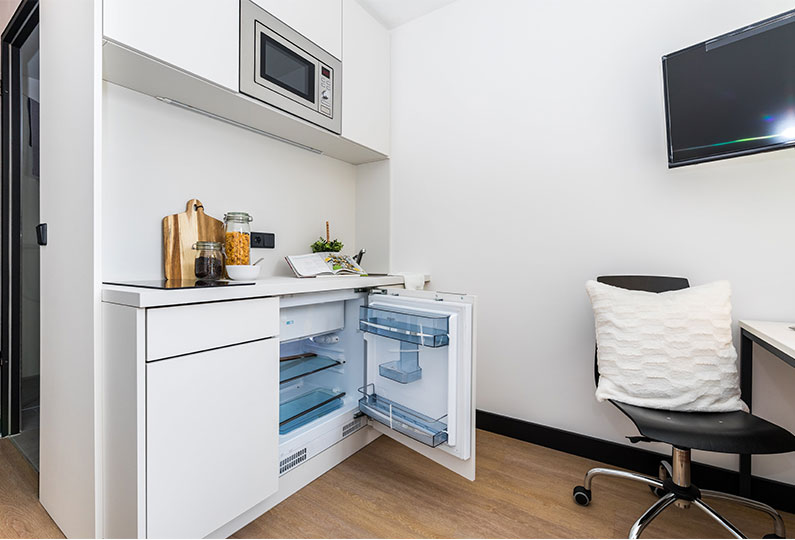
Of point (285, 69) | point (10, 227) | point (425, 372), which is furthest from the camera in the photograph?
point (10, 227)

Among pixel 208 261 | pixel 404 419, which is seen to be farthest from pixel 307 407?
pixel 208 261

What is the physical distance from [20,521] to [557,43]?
3.15m

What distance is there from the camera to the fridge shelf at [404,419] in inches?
60.4

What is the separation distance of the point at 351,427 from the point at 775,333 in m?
1.75

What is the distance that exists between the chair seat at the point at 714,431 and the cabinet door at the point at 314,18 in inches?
87.3

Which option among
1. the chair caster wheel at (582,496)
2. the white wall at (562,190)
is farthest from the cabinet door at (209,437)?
the white wall at (562,190)

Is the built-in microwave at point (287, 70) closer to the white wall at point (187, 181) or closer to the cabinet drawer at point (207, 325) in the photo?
the white wall at point (187, 181)

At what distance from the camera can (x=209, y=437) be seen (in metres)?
1.22

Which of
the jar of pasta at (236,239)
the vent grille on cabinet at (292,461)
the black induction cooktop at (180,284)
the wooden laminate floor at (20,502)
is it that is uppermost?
the jar of pasta at (236,239)

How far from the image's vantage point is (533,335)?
206 cm

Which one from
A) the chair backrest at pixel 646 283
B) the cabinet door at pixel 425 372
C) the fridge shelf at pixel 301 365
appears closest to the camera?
the cabinet door at pixel 425 372

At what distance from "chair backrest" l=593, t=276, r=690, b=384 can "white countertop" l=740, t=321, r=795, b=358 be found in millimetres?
259

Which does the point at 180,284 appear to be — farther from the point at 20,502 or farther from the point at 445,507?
the point at 445,507

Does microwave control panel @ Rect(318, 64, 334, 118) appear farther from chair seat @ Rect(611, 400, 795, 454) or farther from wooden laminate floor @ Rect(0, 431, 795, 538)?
chair seat @ Rect(611, 400, 795, 454)
